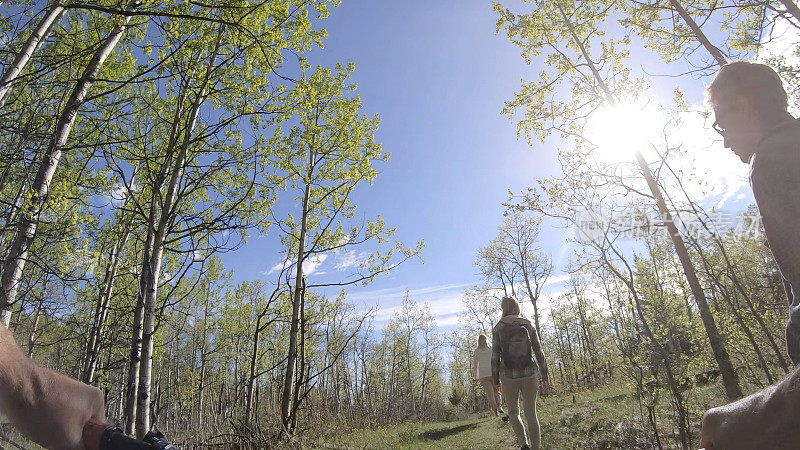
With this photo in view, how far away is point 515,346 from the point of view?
5.27 m

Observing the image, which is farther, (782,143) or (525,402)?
(525,402)

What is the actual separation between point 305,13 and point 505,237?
24214mm

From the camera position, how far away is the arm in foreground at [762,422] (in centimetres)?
70

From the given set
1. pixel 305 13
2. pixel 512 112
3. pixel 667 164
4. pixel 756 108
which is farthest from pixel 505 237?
pixel 756 108

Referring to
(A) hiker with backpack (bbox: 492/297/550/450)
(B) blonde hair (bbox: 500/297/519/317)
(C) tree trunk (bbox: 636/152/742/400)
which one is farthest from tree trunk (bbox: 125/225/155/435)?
(C) tree trunk (bbox: 636/152/742/400)

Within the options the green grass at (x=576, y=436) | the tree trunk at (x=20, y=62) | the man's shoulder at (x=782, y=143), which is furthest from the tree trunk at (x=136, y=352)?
the man's shoulder at (x=782, y=143)

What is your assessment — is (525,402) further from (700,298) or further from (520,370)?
(700,298)

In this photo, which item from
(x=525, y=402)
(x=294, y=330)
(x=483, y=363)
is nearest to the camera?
(x=525, y=402)

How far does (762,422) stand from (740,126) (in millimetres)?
801

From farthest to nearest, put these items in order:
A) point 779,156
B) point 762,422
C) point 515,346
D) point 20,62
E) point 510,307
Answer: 1. point 510,307
2. point 515,346
3. point 20,62
4. point 779,156
5. point 762,422

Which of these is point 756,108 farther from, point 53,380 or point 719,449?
point 53,380

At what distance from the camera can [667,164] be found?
7.59 meters

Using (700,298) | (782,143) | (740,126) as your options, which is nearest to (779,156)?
(782,143)

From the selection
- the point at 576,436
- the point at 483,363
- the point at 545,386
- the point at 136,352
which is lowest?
the point at 576,436
